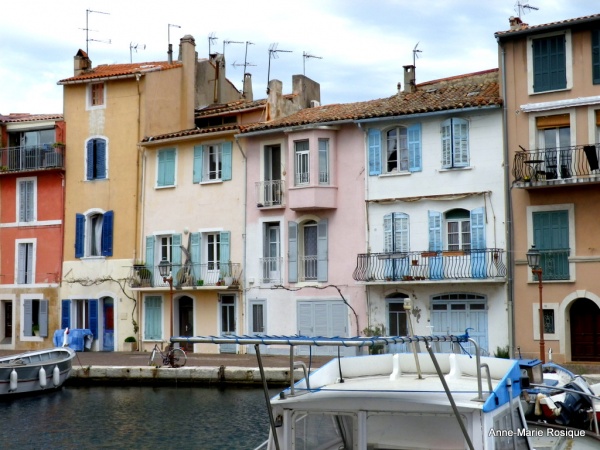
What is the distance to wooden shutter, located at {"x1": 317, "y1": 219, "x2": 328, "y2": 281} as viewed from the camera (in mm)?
33594

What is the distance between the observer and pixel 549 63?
2945 cm

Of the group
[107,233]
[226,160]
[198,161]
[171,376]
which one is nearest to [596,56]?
[226,160]

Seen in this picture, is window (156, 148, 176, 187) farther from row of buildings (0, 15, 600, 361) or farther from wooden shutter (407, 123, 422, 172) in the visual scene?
wooden shutter (407, 123, 422, 172)

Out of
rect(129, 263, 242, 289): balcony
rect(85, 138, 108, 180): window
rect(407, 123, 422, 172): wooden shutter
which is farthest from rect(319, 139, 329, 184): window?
rect(85, 138, 108, 180): window

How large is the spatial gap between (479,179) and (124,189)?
15339 millimetres

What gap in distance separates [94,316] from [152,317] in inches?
113

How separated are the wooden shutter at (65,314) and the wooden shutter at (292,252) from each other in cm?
1066

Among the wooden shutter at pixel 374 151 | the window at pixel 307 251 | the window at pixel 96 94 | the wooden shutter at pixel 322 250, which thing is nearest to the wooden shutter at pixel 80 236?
the window at pixel 96 94

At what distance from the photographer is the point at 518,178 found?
29078 millimetres

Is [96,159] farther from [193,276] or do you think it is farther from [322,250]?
[322,250]

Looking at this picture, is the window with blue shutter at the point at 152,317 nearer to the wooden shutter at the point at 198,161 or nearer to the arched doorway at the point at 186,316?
the arched doorway at the point at 186,316

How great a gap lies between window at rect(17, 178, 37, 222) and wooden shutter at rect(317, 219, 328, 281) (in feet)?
45.9

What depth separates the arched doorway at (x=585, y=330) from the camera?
93.6ft

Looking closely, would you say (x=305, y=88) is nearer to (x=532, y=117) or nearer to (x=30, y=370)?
(x=532, y=117)
